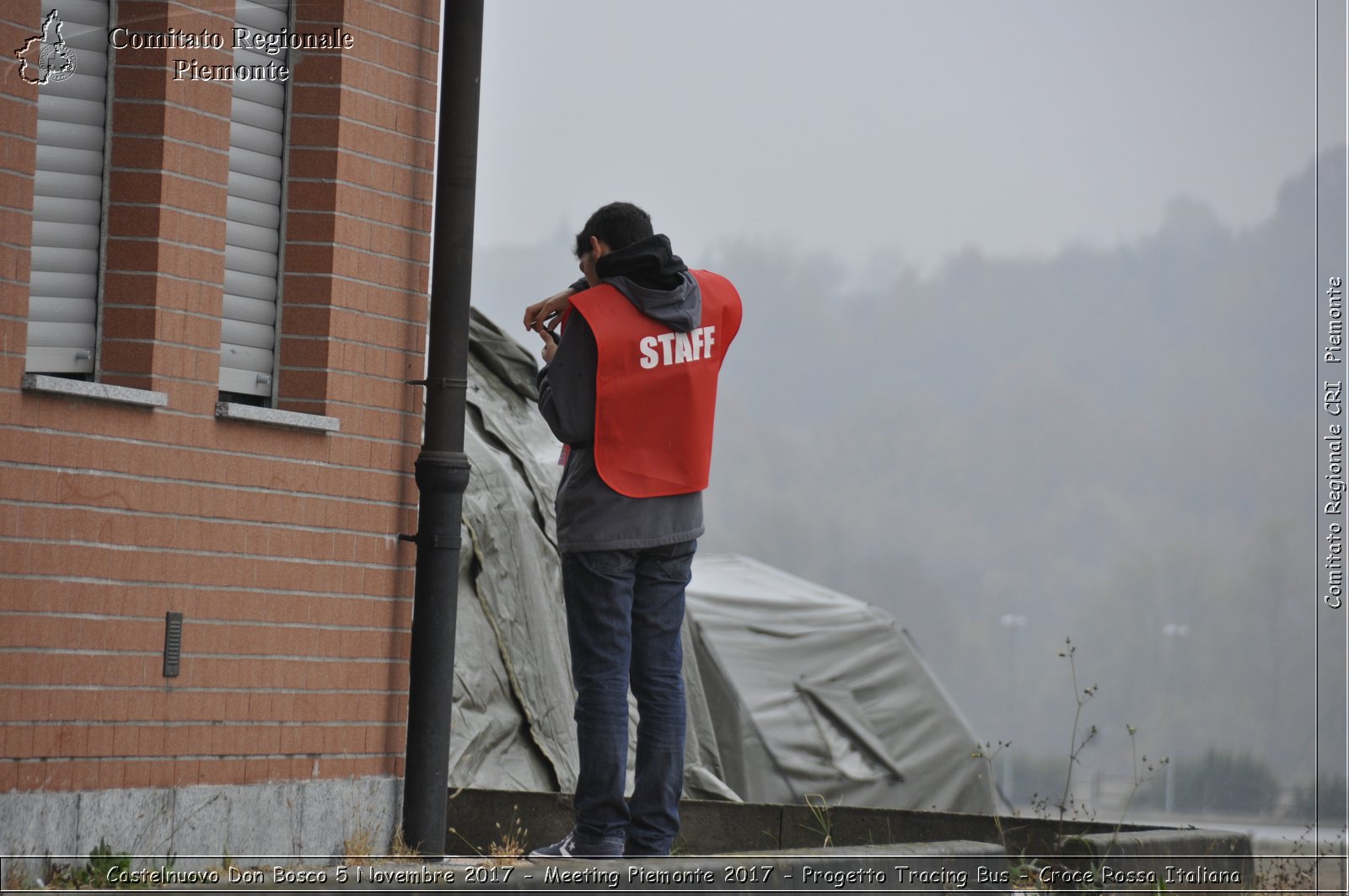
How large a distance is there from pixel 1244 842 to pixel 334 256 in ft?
13.1

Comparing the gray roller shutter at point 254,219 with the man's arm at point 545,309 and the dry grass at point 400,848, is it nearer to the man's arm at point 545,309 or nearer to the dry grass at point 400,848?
the man's arm at point 545,309

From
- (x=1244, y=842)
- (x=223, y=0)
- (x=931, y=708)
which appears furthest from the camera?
(x=931, y=708)

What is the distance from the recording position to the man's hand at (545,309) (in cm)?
465

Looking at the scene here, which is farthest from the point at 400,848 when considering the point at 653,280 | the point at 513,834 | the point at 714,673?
the point at 714,673

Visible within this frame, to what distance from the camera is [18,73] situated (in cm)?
466

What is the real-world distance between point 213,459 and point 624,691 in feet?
5.40

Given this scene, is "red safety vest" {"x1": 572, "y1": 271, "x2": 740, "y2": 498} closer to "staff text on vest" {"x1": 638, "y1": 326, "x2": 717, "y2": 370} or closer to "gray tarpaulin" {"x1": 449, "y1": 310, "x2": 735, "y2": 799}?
"staff text on vest" {"x1": 638, "y1": 326, "x2": 717, "y2": 370}

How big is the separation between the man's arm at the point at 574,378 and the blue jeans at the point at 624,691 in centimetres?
40

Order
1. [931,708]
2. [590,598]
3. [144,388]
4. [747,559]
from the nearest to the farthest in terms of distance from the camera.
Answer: [590,598], [144,388], [931,708], [747,559]

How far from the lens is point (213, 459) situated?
16.5ft

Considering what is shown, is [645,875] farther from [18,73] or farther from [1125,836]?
A: [18,73]

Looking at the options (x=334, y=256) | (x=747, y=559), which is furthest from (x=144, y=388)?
(x=747, y=559)

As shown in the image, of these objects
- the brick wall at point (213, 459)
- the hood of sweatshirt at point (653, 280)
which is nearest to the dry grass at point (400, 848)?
the brick wall at point (213, 459)

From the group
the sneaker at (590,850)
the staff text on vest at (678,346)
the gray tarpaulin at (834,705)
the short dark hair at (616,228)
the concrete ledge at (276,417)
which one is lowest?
the gray tarpaulin at (834,705)
